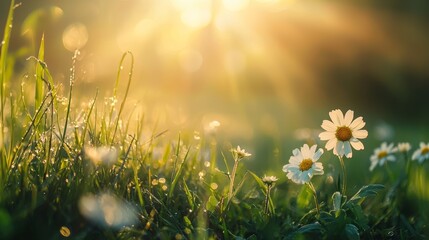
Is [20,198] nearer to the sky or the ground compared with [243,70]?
nearer to the ground

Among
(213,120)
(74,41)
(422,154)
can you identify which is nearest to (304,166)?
(422,154)

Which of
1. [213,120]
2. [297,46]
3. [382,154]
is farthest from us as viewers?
[297,46]

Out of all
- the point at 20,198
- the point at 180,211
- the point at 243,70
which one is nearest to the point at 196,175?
the point at 180,211

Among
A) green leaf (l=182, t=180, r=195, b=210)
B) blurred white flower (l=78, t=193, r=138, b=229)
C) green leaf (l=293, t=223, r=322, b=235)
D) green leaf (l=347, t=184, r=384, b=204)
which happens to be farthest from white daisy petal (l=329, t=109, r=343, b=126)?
blurred white flower (l=78, t=193, r=138, b=229)

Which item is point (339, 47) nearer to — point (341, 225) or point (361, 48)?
point (361, 48)

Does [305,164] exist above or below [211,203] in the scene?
above

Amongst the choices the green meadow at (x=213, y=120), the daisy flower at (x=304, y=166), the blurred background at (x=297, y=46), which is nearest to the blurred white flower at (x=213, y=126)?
the green meadow at (x=213, y=120)

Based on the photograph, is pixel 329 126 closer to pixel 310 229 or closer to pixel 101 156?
pixel 310 229
